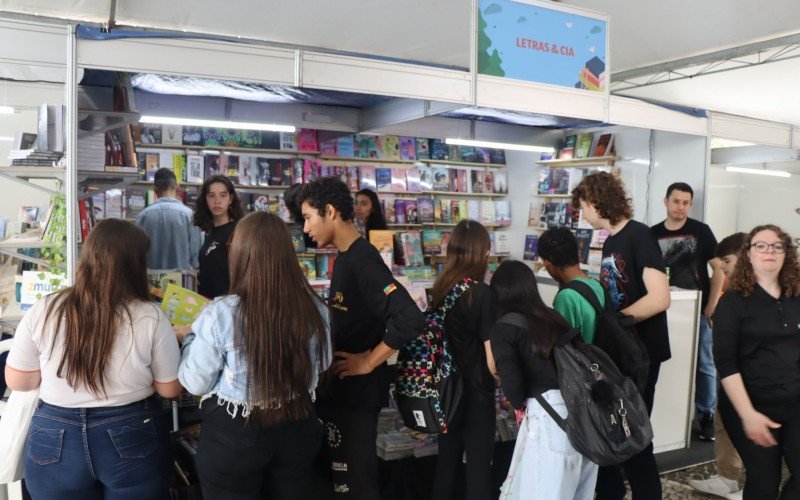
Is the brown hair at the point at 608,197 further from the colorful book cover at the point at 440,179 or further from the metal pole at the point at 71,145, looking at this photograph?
the colorful book cover at the point at 440,179

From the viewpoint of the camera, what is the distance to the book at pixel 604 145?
21.7ft

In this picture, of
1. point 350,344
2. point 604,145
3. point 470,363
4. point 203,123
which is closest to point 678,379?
point 470,363

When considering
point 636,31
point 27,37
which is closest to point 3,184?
point 27,37

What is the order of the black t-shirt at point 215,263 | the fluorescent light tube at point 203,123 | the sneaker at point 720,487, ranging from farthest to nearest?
the fluorescent light tube at point 203,123 < the black t-shirt at point 215,263 < the sneaker at point 720,487

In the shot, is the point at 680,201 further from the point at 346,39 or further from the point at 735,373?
the point at 346,39

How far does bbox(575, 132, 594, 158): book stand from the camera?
22.7 ft

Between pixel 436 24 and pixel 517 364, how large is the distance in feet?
13.5

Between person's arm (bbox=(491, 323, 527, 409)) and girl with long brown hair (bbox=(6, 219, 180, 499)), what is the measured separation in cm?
114

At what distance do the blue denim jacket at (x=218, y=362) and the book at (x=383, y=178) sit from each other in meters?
5.48

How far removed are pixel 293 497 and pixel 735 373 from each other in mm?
1819

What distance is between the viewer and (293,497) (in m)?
2.01

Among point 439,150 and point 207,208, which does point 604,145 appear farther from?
point 207,208

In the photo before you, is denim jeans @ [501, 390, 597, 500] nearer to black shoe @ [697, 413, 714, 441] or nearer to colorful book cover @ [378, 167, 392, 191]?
black shoe @ [697, 413, 714, 441]

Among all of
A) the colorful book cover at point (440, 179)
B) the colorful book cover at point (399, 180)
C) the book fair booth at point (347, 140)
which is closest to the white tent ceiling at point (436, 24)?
the book fair booth at point (347, 140)
